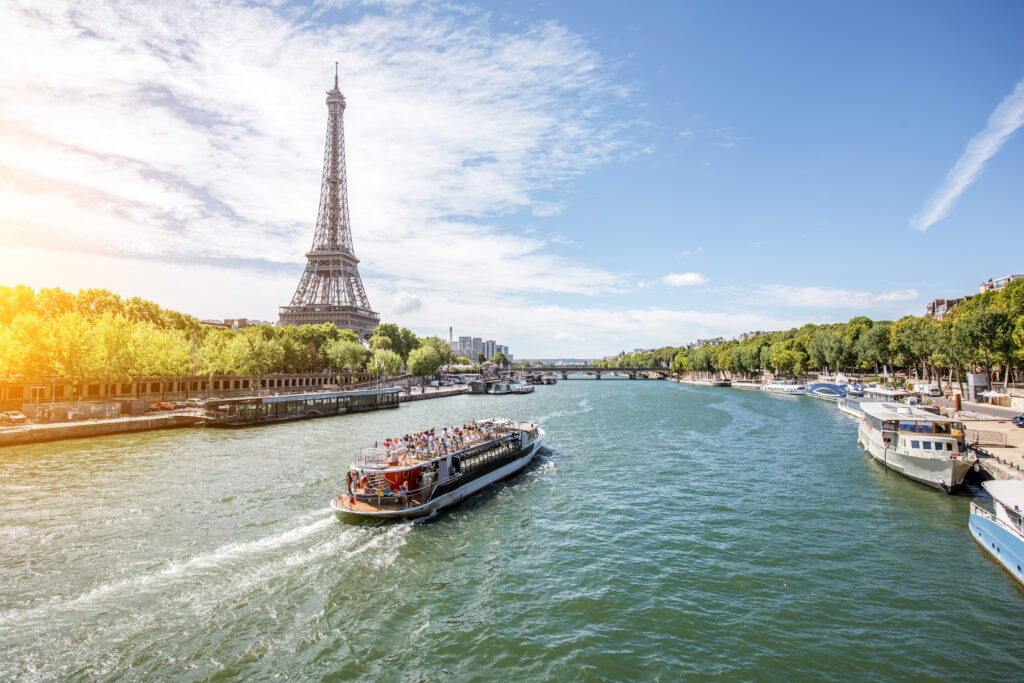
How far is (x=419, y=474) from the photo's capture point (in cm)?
2598

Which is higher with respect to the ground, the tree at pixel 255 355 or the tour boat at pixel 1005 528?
the tree at pixel 255 355

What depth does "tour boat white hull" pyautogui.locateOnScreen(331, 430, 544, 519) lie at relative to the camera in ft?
78.0

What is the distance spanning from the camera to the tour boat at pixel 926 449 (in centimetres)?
2880

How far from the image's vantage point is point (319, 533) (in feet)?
72.6

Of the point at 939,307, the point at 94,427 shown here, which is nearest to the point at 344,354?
the point at 94,427

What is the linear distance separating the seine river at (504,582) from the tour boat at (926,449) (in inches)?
47.0

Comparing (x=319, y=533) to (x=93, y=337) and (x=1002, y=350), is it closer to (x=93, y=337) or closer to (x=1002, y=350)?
(x=93, y=337)

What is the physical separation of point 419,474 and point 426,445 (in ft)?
10.7

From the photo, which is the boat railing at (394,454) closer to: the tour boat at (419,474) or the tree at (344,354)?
the tour boat at (419,474)

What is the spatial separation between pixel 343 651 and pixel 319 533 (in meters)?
9.34

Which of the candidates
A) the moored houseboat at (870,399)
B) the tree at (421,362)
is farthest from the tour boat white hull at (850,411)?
the tree at (421,362)

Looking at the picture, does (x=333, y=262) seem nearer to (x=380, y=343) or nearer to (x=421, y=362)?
(x=380, y=343)

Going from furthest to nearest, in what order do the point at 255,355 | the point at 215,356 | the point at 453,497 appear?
the point at 255,355, the point at 215,356, the point at 453,497

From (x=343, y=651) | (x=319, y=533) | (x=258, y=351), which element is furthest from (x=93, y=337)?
(x=343, y=651)
